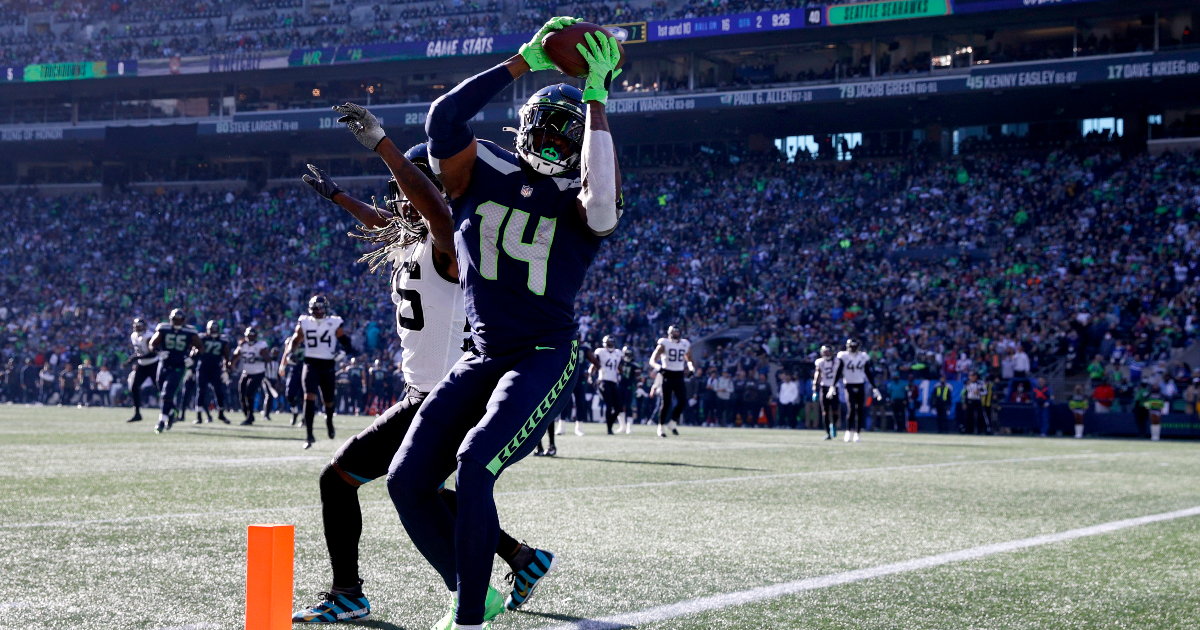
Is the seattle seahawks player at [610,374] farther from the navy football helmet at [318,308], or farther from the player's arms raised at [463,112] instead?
the player's arms raised at [463,112]

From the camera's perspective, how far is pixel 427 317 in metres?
4.90

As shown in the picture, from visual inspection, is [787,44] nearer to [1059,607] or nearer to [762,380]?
[762,380]

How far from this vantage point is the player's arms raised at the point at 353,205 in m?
5.05

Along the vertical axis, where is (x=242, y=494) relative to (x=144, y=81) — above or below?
below

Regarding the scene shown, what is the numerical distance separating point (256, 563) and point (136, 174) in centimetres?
4901

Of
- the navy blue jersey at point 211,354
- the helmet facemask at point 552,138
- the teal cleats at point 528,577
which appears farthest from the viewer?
the navy blue jersey at point 211,354

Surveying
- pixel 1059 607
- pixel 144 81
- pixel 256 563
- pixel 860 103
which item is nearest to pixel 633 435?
pixel 1059 607

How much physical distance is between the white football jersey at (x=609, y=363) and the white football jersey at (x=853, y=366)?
13.2 ft

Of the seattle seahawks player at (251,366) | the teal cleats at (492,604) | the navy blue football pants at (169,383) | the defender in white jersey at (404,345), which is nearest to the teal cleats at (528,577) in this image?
the defender in white jersey at (404,345)

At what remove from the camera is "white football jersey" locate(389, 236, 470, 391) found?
4805mm

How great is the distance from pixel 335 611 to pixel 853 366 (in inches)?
642

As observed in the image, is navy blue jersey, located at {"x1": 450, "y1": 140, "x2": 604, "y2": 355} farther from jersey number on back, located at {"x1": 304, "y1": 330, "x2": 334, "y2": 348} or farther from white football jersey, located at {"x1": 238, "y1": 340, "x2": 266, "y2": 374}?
white football jersey, located at {"x1": 238, "y1": 340, "x2": 266, "y2": 374}

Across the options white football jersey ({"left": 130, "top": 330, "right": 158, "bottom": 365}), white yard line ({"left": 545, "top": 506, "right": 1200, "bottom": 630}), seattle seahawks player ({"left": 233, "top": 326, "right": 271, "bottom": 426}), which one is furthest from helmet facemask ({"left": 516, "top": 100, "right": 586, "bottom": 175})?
seattle seahawks player ({"left": 233, "top": 326, "right": 271, "bottom": 426})

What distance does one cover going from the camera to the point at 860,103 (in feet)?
119
